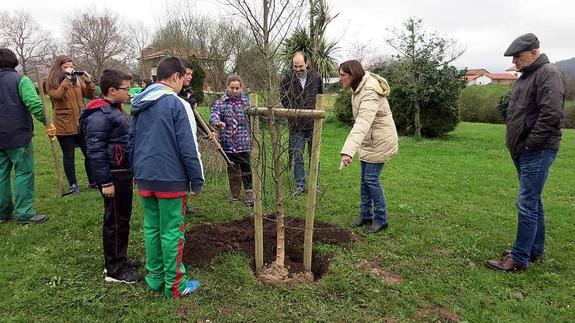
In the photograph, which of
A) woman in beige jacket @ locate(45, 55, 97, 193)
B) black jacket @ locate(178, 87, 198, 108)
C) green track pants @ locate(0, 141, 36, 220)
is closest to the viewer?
green track pants @ locate(0, 141, 36, 220)

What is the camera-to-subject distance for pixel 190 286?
11.4 ft

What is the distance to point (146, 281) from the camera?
3.56m

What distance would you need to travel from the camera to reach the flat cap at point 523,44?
144 inches

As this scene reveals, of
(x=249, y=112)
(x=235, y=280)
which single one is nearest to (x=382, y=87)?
(x=249, y=112)

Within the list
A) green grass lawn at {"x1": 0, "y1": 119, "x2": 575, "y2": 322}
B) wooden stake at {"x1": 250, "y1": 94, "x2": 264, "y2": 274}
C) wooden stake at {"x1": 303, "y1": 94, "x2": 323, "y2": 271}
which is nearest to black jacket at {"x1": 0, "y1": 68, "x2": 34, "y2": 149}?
green grass lawn at {"x1": 0, "y1": 119, "x2": 575, "y2": 322}

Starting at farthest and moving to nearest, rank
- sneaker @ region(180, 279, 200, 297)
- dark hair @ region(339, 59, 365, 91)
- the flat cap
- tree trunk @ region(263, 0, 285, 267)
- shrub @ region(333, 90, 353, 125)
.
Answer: shrub @ region(333, 90, 353, 125)
dark hair @ region(339, 59, 365, 91)
the flat cap
sneaker @ region(180, 279, 200, 297)
tree trunk @ region(263, 0, 285, 267)

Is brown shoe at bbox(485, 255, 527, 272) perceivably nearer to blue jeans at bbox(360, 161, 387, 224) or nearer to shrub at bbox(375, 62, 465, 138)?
blue jeans at bbox(360, 161, 387, 224)

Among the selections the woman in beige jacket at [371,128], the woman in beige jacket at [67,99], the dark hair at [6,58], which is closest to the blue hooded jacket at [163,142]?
the woman in beige jacket at [371,128]

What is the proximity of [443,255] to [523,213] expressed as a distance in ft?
2.91

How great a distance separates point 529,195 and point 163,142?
3.29 meters

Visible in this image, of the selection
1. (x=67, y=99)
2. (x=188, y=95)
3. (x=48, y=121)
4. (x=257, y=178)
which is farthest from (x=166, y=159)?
(x=67, y=99)

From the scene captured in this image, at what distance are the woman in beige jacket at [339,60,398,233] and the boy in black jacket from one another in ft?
6.83

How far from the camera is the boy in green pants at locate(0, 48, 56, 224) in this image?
15.8ft

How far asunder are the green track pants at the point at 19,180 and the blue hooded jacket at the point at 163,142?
107 inches
